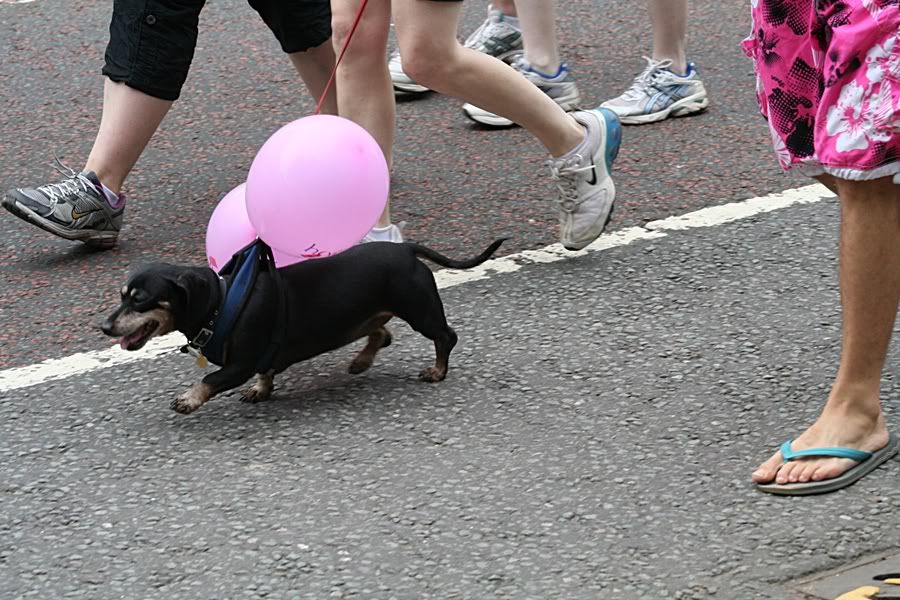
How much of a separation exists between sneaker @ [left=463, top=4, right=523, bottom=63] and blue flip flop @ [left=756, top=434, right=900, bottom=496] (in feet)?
11.4

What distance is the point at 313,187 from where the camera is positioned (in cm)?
348

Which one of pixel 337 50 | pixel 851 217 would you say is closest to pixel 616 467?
pixel 851 217

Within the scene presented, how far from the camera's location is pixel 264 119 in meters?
5.97

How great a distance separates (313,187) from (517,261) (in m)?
1.23

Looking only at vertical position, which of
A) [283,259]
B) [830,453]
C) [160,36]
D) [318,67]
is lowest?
[830,453]

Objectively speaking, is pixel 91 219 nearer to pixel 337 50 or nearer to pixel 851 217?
pixel 337 50

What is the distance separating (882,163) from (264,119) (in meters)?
3.51

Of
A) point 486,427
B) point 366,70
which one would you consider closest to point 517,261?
point 366,70

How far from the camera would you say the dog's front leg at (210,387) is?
345cm

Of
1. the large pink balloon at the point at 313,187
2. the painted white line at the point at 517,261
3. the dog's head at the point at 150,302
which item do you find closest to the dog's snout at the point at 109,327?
the dog's head at the point at 150,302

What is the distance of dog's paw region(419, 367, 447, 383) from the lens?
12.3ft

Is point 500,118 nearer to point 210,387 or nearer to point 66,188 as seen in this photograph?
point 66,188

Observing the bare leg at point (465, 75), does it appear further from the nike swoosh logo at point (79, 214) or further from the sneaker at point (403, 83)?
the sneaker at point (403, 83)

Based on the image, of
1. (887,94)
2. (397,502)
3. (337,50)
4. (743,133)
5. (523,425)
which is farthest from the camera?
(743,133)
